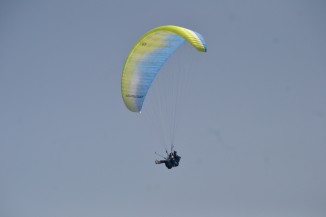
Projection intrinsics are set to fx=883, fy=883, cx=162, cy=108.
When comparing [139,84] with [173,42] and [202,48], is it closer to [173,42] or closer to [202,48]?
[173,42]

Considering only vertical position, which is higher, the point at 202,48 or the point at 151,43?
the point at 151,43

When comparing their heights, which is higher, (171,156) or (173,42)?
(173,42)

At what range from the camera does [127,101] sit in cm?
5738

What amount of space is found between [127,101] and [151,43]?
4.83 meters

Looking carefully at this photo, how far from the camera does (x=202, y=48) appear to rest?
4841 centimetres

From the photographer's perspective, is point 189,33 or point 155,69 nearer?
point 189,33

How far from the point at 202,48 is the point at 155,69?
8.20 metres

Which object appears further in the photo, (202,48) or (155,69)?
(155,69)

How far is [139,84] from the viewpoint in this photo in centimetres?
5641

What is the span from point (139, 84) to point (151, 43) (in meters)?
3.21

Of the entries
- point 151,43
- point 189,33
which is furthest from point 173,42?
point 189,33

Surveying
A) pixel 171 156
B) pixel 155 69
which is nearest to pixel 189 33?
pixel 155 69

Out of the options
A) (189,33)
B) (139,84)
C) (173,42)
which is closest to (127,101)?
(139,84)

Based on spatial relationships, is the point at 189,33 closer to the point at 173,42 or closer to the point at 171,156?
the point at 173,42
